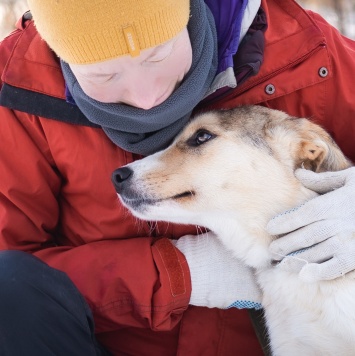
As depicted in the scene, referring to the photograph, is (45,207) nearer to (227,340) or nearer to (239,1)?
(227,340)

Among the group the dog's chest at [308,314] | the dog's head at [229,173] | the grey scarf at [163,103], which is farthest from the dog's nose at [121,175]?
the dog's chest at [308,314]

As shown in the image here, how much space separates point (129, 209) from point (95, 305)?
42 centimetres

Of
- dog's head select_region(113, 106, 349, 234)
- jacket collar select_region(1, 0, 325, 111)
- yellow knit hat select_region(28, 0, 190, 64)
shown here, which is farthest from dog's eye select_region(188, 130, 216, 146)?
yellow knit hat select_region(28, 0, 190, 64)

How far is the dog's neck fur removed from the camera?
2088 mm

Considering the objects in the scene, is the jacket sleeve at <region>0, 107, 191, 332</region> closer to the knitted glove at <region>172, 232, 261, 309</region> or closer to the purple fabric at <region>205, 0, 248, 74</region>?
the knitted glove at <region>172, 232, 261, 309</region>

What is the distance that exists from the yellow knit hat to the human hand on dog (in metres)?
0.81

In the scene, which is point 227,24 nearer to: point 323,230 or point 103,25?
point 103,25

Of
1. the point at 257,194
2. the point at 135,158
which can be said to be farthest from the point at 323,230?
the point at 135,158

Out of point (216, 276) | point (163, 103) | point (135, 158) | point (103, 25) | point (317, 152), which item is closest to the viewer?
point (103, 25)

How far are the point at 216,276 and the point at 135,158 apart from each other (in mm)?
622

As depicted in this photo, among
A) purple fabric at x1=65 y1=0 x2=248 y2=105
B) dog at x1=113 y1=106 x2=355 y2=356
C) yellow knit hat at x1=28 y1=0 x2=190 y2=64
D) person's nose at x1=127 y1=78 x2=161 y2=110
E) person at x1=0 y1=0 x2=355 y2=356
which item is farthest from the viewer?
purple fabric at x1=65 y1=0 x2=248 y2=105

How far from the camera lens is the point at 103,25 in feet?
5.38

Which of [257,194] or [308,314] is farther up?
[257,194]

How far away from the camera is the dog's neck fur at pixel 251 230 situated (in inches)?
82.2
